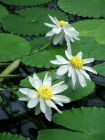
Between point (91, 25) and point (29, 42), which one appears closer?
point (29, 42)

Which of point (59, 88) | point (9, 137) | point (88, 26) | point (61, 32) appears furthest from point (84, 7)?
point (9, 137)

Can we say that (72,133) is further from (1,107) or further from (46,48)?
(46,48)

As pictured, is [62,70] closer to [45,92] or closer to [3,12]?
[45,92]

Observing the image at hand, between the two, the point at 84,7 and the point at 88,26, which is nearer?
the point at 88,26

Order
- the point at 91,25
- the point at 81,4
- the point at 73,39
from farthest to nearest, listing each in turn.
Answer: the point at 81,4 < the point at 91,25 < the point at 73,39

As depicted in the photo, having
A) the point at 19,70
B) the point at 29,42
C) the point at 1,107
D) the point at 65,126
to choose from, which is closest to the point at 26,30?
the point at 29,42

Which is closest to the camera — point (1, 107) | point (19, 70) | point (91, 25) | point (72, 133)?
point (72, 133)

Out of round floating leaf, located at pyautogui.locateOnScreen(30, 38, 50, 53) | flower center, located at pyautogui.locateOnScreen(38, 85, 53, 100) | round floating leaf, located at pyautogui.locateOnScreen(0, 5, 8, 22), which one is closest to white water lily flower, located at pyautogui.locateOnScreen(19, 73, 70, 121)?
flower center, located at pyautogui.locateOnScreen(38, 85, 53, 100)

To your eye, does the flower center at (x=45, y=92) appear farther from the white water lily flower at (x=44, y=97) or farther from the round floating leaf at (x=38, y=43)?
the round floating leaf at (x=38, y=43)
